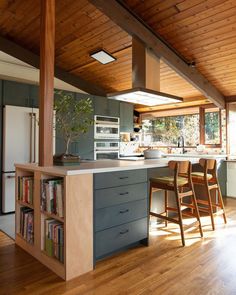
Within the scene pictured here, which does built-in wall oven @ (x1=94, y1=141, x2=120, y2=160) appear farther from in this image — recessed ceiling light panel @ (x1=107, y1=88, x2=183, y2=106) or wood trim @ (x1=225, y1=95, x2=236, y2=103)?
wood trim @ (x1=225, y1=95, x2=236, y2=103)

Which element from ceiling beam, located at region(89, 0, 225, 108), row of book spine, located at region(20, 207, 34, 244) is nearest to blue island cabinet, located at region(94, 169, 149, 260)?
row of book spine, located at region(20, 207, 34, 244)

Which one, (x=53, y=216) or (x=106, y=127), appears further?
(x=106, y=127)

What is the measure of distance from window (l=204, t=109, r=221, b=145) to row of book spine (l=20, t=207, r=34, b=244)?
14.0ft

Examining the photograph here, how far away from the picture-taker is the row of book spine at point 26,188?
2.55 m

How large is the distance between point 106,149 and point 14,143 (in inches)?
80.2

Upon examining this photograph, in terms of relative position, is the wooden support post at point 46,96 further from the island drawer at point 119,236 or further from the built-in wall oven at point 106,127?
the built-in wall oven at point 106,127

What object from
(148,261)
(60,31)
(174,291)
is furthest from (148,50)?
(174,291)

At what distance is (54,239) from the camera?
2.15m

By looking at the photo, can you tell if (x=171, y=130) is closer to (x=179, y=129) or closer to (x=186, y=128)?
(x=179, y=129)

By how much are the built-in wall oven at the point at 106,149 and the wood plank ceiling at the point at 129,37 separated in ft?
5.00

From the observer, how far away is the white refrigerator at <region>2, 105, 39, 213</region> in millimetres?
3799

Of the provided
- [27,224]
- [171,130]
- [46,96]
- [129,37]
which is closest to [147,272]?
[27,224]

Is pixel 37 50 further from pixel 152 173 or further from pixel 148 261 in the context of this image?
pixel 148 261

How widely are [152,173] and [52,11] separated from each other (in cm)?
222
